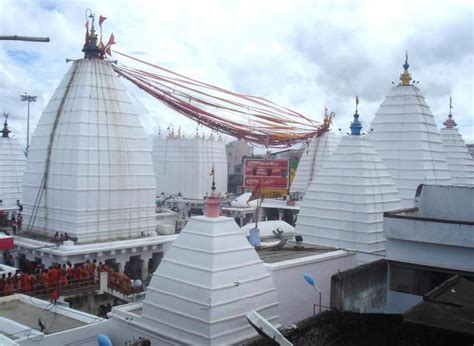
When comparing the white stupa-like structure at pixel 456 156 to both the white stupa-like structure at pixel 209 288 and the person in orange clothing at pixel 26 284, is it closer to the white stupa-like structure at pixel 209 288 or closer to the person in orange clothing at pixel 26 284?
the white stupa-like structure at pixel 209 288

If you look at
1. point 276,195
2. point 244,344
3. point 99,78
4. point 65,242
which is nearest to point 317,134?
point 276,195

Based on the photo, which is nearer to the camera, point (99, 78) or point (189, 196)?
point (99, 78)

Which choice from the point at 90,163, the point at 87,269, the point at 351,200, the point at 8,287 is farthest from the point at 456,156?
the point at 8,287

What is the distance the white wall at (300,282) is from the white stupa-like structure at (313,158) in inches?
942

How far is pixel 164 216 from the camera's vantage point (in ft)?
98.7

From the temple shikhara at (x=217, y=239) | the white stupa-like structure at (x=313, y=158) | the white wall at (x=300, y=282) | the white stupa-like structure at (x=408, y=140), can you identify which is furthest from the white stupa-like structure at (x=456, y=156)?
the white wall at (x=300, y=282)

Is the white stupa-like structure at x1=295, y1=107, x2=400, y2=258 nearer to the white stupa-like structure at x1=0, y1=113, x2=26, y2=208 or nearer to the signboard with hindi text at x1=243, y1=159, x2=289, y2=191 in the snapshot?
the signboard with hindi text at x1=243, y1=159, x2=289, y2=191

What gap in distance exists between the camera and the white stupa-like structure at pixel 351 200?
68.2 ft

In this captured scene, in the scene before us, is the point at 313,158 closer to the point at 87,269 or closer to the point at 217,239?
the point at 87,269

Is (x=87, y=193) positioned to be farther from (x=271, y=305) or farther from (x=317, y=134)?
(x=317, y=134)

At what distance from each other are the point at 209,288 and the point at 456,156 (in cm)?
2552

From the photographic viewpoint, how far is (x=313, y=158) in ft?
141

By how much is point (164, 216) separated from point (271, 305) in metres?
16.8

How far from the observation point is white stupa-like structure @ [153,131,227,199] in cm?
5066
